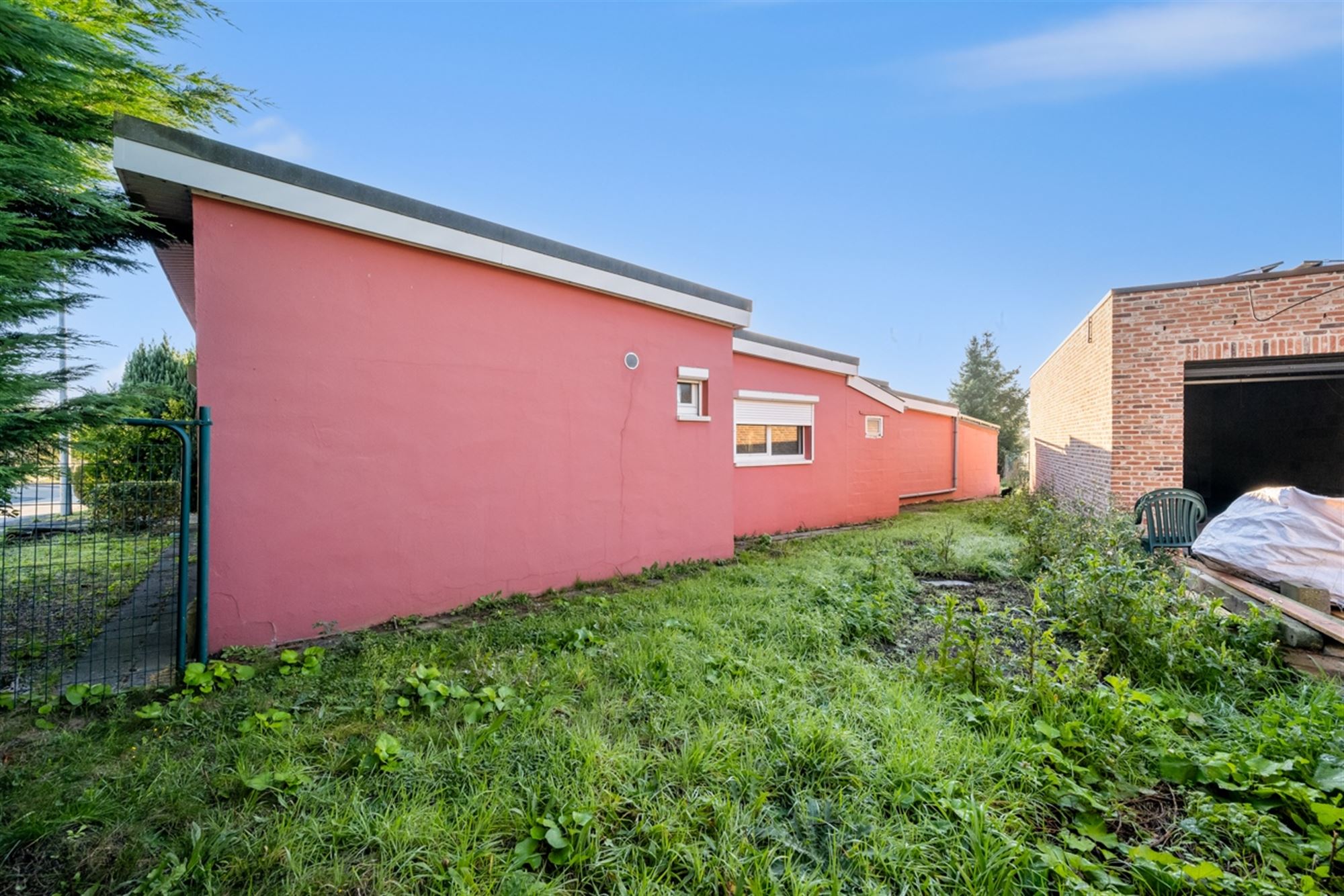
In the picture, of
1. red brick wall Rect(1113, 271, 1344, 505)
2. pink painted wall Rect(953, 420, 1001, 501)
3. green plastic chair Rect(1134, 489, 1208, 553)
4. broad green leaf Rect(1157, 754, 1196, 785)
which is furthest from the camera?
pink painted wall Rect(953, 420, 1001, 501)

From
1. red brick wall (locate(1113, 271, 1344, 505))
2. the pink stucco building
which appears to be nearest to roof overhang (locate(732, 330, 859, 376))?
the pink stucco building

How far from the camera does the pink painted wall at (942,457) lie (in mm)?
13727

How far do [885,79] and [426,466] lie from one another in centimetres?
838

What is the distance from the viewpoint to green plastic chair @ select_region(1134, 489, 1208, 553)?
20.2 ft

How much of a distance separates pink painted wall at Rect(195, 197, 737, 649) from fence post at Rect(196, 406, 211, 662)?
0.41 ft

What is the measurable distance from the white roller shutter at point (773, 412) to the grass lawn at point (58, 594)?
7076 mm

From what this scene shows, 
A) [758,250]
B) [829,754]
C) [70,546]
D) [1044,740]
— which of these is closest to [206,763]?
[829,754]

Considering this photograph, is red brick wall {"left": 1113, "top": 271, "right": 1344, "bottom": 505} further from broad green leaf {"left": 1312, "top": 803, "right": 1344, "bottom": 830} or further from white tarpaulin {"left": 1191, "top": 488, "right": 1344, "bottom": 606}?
broad green leaf {"left": 1312, "top": 803, "right": 1344, "bottom": 830}

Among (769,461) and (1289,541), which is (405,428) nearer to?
(769,461)

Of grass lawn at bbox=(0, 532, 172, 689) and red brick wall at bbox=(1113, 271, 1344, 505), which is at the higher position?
red brick wall at bbox=(1113, 271, 1344, 505)

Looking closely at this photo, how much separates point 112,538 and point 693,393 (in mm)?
5602

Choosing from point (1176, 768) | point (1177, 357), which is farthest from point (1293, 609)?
point (1177, 357)

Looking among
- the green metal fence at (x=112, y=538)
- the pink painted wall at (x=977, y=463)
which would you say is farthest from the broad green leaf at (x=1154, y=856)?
the pink painted wall at (x=977, y=463)

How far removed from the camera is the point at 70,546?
3848 mm
